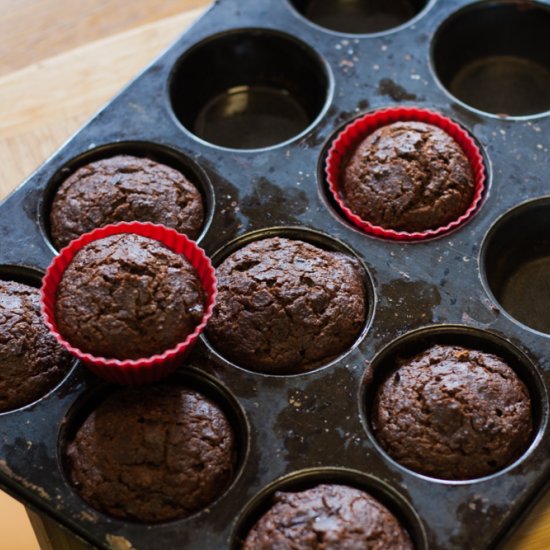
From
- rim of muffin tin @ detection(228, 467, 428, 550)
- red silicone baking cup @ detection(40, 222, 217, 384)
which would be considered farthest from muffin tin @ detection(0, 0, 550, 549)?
red silicone baking cup @ detection(40, 222, 217, 384)

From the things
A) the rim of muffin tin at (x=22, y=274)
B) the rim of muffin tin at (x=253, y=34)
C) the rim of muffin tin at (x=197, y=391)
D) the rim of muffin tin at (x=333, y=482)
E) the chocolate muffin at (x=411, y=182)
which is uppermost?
the rim of muffin tin at (x=253, y=34)

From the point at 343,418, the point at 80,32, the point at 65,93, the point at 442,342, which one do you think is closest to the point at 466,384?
the point at 442,342

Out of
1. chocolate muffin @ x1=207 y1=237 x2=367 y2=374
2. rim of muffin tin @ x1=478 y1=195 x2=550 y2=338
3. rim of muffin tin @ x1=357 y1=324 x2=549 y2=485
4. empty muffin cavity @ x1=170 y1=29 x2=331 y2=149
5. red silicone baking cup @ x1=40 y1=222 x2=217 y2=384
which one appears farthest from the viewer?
empty muffin cavity @ x1=170 y1=29 x2=331 y2=149

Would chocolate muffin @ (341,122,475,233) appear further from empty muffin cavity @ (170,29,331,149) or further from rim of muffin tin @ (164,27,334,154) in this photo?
empty muffin cavity @ (170,29,331,149)

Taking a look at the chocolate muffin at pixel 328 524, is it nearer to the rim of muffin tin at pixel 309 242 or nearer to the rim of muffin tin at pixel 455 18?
the rim of muffin tin at pixel 309 242

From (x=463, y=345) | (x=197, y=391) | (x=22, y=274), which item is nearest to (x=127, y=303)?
(x=197, y=391)

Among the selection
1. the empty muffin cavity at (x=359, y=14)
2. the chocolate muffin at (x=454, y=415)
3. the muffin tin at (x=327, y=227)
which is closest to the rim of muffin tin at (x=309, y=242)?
the muffin tin at (x=327, y=227)

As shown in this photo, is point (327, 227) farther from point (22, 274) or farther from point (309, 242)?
point (22, 274)
